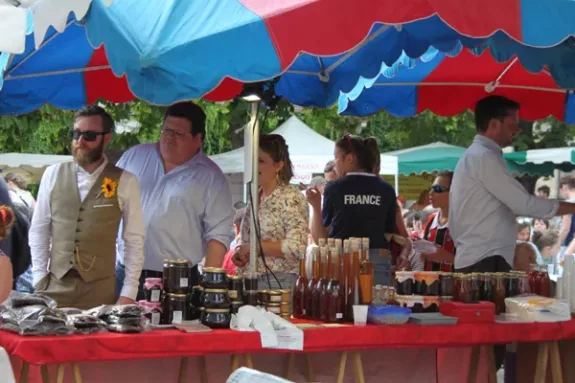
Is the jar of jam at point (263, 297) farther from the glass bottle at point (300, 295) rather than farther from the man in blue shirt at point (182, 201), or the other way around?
the man in blue shirt at point (182, 201)

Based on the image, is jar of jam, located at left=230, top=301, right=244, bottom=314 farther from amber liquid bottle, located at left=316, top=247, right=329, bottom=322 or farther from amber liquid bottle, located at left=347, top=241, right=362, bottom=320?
amber liquid bottle, located at left=347, top=241, right=362, bottom=320

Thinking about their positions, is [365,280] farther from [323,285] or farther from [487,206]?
[487,206]

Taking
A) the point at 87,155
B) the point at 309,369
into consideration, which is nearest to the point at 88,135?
the point at 87,155

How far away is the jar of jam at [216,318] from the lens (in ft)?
14.4

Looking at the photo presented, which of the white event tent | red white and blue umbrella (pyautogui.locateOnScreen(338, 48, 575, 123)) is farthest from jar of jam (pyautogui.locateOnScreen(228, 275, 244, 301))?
the white event tent

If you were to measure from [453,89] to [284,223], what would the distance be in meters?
2.72

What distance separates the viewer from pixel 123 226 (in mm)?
4941

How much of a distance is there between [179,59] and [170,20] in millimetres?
241

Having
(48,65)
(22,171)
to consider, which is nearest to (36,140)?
(22,171)

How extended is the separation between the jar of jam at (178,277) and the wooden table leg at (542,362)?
190 cm

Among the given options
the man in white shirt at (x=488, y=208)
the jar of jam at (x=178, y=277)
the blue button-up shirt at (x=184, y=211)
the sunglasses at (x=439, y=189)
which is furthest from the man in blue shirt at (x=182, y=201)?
the sunglasses at (x=439, y=189)

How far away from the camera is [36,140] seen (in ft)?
49.6

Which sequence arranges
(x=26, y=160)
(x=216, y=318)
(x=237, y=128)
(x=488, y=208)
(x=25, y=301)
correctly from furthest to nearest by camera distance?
(x=237, y=128), (x=26, y=160), (x=488, y=208), (x=216, y=318), (x=25, y=301)

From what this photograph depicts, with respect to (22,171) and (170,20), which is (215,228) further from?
(22,171)
